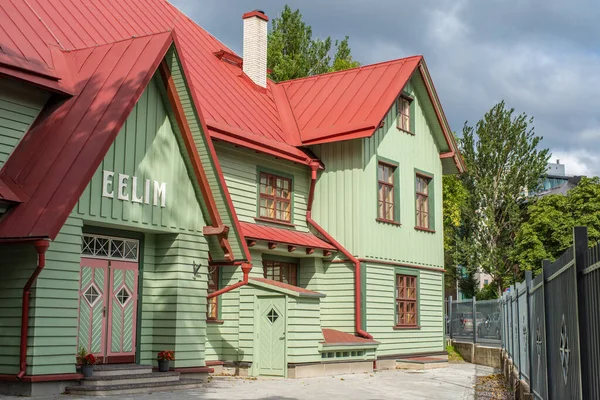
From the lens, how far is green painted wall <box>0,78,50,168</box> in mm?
13031

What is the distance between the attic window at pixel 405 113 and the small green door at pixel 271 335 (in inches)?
347

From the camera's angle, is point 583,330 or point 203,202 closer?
point 583,330

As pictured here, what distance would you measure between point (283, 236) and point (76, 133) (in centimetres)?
831

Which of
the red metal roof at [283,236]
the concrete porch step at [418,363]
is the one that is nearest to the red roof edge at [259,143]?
the red metal roof at [283,236]

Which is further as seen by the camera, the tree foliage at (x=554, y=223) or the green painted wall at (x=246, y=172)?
the tree foliage at (x=554, y=223)

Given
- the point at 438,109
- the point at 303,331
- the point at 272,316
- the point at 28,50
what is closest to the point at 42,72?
the point at 28,50

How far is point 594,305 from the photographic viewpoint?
16.7 feet

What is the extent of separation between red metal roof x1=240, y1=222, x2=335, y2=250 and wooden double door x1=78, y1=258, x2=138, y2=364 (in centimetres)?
403

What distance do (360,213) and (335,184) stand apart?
49.0 inches

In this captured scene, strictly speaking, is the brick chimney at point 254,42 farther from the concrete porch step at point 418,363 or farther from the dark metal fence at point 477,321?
the dark metal fence at point 477,321

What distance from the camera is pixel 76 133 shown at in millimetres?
13133

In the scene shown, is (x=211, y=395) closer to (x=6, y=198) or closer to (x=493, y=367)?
(x=6, y=198)

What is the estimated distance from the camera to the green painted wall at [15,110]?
513 inches

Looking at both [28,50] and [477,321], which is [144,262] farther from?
[477,321]
